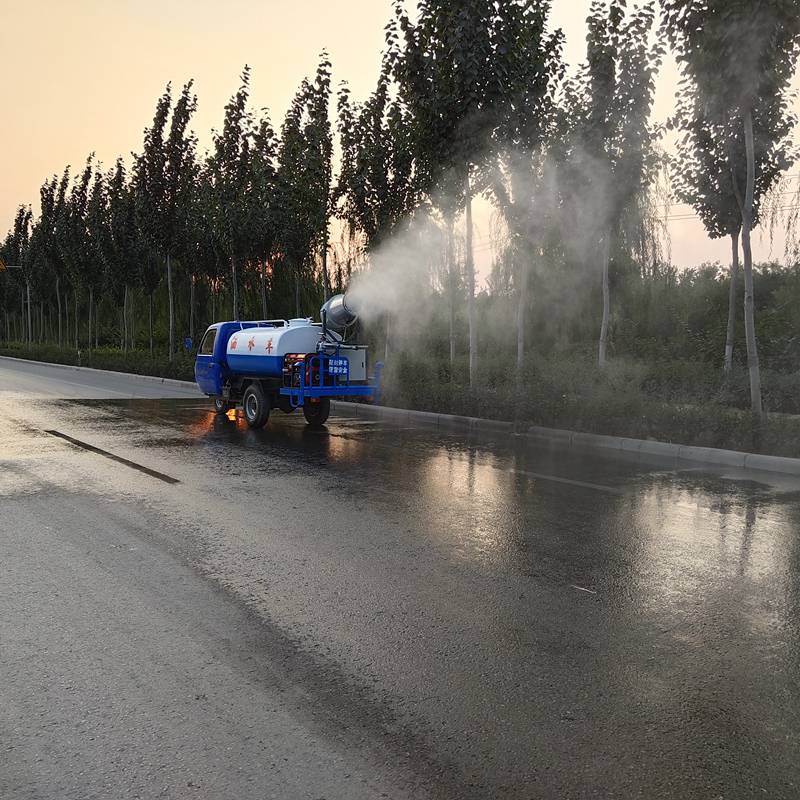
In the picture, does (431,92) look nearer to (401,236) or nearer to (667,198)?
(401,236)

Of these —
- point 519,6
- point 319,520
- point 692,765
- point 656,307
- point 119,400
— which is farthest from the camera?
point 656,307

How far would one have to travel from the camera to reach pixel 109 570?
5.34m

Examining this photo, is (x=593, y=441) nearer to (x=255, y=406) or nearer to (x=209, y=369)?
(x=255, y=406)

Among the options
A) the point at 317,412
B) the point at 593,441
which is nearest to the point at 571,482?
the point at 593,441

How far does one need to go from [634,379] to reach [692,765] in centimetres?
1501

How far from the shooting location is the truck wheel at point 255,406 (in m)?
13.9

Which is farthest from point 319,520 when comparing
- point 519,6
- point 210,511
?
point 519,6

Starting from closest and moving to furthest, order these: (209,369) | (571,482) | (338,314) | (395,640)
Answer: (395,640)
(571,482)
(338,314)
(209,369)

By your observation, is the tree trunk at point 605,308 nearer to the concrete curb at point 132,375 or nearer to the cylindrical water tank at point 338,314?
the cylindrical water tank at point 338,314

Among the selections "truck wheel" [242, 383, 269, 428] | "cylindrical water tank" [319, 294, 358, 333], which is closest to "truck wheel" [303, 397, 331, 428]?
"truck wheel" [242, 383, 269, 428]

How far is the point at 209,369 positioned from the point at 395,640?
12119mm

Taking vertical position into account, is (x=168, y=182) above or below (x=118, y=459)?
above

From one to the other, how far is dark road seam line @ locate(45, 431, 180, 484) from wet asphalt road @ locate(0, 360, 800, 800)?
0.25 meters

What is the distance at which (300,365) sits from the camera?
44.3 ft
